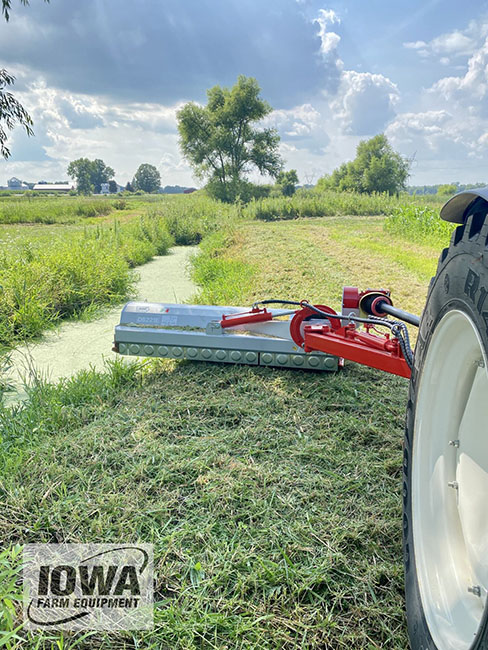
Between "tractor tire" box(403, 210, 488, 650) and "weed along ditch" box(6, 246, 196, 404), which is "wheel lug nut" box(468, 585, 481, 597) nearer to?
"tractor tire" box(403, 210, 488, 650)

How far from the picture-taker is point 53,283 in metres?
4.73

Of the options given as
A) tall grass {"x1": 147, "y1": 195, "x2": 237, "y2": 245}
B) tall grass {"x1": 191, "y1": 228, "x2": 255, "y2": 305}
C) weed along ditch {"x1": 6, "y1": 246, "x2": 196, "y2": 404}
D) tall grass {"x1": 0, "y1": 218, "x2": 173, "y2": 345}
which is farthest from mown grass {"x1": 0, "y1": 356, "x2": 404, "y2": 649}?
tall grass {"x1": 147, "y1": 195, "x2": 237, "y2": 245}

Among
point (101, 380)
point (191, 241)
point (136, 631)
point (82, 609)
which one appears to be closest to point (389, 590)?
point (136, 631)

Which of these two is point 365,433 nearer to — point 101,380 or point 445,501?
point 445,501

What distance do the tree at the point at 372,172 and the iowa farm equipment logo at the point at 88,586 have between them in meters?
31.1

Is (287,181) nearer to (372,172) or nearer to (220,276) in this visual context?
(372,172)

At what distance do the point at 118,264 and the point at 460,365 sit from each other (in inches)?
208

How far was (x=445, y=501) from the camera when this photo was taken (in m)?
1.21

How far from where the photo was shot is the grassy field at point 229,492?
1303 mm

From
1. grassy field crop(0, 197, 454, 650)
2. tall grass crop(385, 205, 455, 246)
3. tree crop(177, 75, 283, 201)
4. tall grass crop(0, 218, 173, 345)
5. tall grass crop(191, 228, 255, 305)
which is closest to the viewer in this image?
grassy field crop(0, 197, 454, 650)

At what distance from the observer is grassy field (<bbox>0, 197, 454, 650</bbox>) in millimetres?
1303

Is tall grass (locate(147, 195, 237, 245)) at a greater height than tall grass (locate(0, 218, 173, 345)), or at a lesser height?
greater

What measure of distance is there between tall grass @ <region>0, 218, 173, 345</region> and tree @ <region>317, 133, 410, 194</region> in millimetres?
27126

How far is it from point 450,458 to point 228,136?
3042 centimetres
